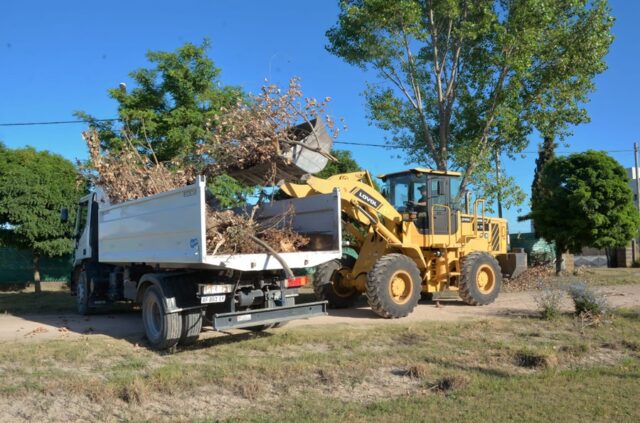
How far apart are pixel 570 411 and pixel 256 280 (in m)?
4.62

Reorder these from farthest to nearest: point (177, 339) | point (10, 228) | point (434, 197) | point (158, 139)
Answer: point (10, 228)
point (158, 139)
point (434, 197)
point (177, 339)

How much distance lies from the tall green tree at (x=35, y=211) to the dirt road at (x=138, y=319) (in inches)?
291

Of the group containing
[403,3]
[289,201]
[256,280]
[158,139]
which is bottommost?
[256,280]

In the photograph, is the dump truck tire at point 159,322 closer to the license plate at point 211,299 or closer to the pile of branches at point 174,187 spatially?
the license plate at point 211,299

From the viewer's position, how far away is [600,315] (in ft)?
32.7

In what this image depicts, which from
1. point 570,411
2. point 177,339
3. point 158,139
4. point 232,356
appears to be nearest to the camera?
point 570,411

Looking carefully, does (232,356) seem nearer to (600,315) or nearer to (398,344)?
(398,344)

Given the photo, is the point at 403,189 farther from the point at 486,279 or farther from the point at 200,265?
the point at 200,265

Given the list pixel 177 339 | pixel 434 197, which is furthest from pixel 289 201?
pixel 434 197

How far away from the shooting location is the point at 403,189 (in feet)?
42.9

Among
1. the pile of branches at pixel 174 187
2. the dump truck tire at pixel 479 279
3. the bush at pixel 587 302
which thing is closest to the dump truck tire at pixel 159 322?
the pile of branches at pixel 174 187

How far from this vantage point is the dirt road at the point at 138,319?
9.99m

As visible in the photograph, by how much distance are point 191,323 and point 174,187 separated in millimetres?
2773

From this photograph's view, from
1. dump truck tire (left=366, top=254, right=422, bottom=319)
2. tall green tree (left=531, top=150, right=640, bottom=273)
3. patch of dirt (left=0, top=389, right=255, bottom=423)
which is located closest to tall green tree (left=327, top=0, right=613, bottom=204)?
tall green tree (left=531, top=150, right=640, bottom=273)
